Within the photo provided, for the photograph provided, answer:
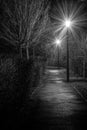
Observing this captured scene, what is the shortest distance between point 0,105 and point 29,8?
1293 cm

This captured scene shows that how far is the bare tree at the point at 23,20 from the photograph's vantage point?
1705cm

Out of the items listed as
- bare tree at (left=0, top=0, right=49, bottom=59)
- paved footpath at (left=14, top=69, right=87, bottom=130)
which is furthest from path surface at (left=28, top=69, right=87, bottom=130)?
bare tree at (left=0, top=0, right=49, bottom=59)

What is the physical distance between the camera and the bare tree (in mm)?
17047

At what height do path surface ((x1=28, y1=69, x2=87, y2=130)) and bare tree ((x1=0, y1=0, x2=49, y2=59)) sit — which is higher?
bare tree ((x1=0, y1=0, x2=49, y2=59))

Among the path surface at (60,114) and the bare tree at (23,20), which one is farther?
the bare tree at (23,20)

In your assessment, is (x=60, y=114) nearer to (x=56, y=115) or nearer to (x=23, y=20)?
(x=56, y=115)

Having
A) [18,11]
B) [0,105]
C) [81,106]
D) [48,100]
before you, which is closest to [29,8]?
[18,11]

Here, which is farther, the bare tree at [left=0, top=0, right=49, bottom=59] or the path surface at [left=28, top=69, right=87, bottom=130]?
the bare tree at [left=0, top=0, right=49, bottom=59]

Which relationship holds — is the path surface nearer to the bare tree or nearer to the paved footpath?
the paved footpath

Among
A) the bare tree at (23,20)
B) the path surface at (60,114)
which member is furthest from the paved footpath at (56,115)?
the bare tree at (23,20)

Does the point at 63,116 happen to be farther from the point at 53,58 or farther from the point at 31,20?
the point at 53,58

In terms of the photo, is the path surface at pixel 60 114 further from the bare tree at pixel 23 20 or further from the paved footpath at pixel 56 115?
the bare tree at pixel 23 20

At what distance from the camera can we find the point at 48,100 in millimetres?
10148

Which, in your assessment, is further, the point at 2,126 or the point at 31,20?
the point at 31,20
